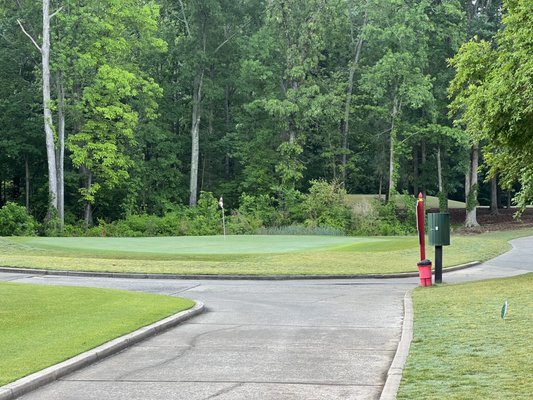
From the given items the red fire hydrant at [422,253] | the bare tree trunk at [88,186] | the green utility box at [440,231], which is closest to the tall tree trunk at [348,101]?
the bare tree trunk at [88,186]

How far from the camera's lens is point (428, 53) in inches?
2458

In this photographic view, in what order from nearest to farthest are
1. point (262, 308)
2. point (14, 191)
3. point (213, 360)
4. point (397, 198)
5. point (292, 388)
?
1. point (292, 388)
2. point (213, 360)
3. point (262, 308)
4. point (397, 198)
5. point (14, 191)

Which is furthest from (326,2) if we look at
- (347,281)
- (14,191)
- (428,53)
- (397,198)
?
(347,281)

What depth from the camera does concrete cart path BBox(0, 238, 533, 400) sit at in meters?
9.09

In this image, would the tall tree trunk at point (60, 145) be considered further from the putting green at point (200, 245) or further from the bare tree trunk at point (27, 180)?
the putting green at point (200, 245)

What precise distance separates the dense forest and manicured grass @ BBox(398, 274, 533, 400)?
34617 millimetres

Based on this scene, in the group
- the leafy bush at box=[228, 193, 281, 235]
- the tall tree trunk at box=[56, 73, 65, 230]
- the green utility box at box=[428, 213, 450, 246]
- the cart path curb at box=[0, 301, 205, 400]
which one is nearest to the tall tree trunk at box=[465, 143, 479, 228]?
the leafy bush at box=[228, 193, 281, 235]

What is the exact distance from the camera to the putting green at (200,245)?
111ft

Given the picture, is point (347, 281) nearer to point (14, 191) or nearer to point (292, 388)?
point (292, 388)

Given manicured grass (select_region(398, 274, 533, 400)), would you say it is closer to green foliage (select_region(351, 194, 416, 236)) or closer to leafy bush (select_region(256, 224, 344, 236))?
leafy bush (select_region(256, 224, 344, 236))

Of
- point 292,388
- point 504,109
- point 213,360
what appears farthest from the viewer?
point 504,109

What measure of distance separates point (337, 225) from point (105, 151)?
1574 cm

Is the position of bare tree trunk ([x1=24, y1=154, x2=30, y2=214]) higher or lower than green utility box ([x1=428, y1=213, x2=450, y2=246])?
higher

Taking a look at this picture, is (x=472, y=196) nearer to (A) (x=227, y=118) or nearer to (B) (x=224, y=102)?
(A) (x=227, y=118)
